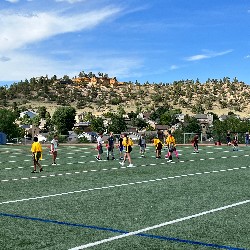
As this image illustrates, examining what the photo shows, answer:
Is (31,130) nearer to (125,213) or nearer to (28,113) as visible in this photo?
(28,113)

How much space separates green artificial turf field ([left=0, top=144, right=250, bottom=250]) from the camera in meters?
7.57

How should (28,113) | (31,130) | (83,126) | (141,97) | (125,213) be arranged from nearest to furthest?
(125,213) < (31,130) < (83,126) < (28,113) < (141,97)

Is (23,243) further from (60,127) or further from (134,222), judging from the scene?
(60,127)

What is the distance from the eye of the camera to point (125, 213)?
9.86m

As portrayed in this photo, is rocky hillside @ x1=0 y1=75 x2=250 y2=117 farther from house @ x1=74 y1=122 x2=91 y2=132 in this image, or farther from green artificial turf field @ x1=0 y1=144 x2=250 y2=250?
green artificial turf field @ x1=0 y1=144 x2=250 y2=250

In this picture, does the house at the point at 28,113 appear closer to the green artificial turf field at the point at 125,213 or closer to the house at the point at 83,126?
the house at the point at 83,126

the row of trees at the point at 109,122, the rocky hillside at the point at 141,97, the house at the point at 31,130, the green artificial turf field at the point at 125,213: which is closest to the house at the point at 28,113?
the row of trees at the point at 109,122

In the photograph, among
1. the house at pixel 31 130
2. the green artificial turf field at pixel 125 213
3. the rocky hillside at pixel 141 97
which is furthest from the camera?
the rocky hillside at pixel 141 97

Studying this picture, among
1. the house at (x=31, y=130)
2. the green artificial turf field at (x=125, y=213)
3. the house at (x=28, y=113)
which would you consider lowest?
the green artificial turf field at (x=125, y=213)

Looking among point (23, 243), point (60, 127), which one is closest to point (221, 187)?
point (23, 243)

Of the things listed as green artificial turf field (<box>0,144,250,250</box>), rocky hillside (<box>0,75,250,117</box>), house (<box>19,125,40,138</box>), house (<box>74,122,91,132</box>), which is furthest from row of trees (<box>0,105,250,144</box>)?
green artificial turf field (<box>0,144,250,250</box>)

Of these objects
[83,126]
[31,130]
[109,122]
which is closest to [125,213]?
[109,122]

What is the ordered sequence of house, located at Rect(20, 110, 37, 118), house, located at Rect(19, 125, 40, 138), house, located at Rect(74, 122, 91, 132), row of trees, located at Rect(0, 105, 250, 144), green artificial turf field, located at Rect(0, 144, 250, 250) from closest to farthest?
green artificial turf field, located at Rect(0, 144, 250, 250) → row of trees, located at Rect(0, 105, 250, 144) → house, located at Rect(19, 125, 40, 138) → house, located at Rect(74, 122, 91, 132) → house, located at Rect(20, 110, 37, 118)

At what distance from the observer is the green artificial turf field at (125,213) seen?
7.57 meters
